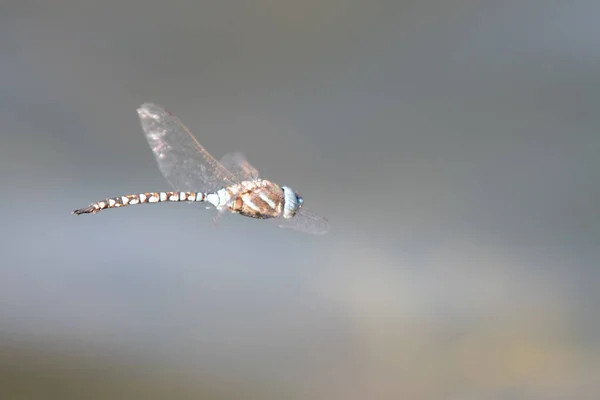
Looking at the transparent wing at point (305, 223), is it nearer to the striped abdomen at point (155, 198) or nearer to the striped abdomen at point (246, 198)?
the striped abdomen at point (246, 198)

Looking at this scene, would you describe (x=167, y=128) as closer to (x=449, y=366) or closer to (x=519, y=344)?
(x=449, y=366)

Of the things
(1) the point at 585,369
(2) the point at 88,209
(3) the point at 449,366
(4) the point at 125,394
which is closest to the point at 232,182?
(2) the point at 88,209

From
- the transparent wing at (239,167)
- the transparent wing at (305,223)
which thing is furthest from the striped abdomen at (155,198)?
the transparent wing at (305,223)

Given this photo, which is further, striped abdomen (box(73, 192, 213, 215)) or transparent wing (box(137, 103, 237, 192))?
transparent wing (box(137, 103, 237, 192))

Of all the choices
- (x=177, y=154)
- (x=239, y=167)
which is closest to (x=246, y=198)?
(x=239, y=167)

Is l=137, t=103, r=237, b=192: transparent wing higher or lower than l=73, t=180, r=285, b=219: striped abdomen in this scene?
higher

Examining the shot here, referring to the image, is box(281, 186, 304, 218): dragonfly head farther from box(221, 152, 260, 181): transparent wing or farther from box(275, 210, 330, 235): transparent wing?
box(221, 152, 260, 181): transparent wing

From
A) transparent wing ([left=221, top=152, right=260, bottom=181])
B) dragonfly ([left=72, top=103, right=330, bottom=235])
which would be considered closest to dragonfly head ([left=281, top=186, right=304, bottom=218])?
dragonfly ([left=72, top=103, right=330, bottom=235])
